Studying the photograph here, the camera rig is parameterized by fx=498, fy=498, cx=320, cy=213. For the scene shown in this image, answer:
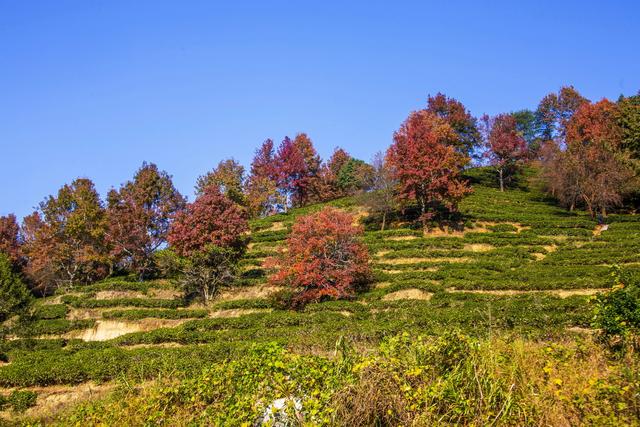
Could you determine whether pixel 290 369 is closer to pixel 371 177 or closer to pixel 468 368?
pixel 468 368

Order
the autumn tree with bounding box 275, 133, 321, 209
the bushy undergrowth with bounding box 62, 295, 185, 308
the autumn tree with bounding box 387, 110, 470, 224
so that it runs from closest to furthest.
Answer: the bushy undergrowth with bounding box 62, 295, 185, 308
the autumn tree with bounding box 387, 110, 470, 224
the autumn tree with bounding box 275, 133, 321, 209

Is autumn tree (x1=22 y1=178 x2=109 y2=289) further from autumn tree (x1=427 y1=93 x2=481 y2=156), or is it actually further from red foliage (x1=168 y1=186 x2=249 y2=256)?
autumn tree (x1=427 y1=93 x2=481 y2=156)

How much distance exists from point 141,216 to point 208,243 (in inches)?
569

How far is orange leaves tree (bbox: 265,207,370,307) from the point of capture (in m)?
25.9

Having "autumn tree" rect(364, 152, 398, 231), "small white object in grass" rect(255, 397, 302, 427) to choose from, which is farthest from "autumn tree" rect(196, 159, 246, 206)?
"small white object in grass" rect(255, 397, 302, 427)

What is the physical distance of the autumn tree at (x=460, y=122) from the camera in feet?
201

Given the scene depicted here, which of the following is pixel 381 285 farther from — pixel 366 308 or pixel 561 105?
pixel 561 105

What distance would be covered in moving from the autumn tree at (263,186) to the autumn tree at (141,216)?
10.1 metres

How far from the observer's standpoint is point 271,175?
62125 mm

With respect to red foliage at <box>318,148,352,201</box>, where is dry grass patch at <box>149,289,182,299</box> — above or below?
below

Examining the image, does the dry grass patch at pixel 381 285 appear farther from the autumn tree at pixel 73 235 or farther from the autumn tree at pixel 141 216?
the autumn tree at pixel 73 235

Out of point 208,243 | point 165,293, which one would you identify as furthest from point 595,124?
point 165,293

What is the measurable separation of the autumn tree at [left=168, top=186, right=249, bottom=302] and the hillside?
1.35 metres

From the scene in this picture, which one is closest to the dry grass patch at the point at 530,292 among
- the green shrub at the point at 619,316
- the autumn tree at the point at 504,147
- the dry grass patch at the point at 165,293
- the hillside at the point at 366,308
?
the hillside at the point at 366,308
